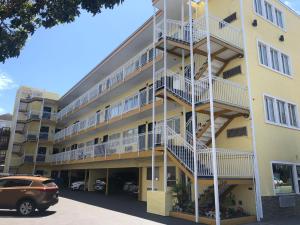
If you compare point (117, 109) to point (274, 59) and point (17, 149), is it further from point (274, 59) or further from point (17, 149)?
point (17, 149)

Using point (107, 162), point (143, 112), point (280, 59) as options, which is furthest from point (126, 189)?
point (280, 59)

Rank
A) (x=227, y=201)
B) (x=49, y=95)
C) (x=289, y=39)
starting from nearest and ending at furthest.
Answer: (x=227, y=201), (x=289, y=39), (x=49, y=95)

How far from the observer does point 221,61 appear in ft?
51.3

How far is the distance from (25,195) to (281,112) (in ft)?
47.6

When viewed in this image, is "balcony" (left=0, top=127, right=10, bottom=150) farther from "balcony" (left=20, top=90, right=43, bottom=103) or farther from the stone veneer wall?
the stone veneer wall

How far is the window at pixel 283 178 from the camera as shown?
14.1 meters

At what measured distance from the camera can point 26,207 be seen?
12.8m

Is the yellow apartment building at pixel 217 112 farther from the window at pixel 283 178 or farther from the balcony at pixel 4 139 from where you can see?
the balcony at pixel 4 139

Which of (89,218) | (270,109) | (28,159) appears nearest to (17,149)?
(28,159)

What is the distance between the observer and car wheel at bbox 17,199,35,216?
41.7ft

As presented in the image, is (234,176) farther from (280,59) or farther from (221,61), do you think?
(280,59)

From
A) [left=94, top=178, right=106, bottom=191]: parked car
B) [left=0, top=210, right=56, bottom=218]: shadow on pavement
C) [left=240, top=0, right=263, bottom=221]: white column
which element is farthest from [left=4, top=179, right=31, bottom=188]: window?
[left=94, top=178, right=106, bottom=191]: parked car

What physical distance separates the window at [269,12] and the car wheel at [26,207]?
1642 cm

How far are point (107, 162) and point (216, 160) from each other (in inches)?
545
